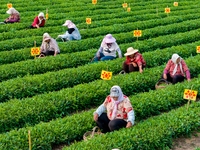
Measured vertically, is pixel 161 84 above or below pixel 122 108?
below

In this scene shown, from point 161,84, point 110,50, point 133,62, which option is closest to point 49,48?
point 110,50

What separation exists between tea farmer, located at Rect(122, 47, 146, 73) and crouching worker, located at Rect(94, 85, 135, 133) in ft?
10.7

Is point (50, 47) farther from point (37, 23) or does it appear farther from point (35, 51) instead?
point (37, 23)

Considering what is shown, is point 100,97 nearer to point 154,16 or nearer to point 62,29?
point 62,29

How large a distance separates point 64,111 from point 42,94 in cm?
84

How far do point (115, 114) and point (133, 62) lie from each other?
3.60 metres

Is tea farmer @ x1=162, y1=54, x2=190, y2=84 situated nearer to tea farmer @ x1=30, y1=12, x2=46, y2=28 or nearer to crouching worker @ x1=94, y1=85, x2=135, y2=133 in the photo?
crouching worker @ x1=94, y1=85, x2=135, y2=133

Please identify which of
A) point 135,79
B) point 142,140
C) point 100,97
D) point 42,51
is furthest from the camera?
point 42,51

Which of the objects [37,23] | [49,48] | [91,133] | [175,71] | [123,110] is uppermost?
[37,23]

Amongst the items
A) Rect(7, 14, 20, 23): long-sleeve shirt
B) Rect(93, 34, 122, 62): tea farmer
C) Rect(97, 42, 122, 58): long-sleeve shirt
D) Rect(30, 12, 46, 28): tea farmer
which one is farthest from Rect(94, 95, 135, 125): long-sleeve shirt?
Rect(7, 14, 20, 23): long-sleeve shirt

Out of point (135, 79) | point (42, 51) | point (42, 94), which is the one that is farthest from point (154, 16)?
point (42, 94)

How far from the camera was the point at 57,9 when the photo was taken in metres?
21.9

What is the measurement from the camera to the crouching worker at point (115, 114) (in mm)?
7777

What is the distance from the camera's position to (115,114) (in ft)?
26.1
